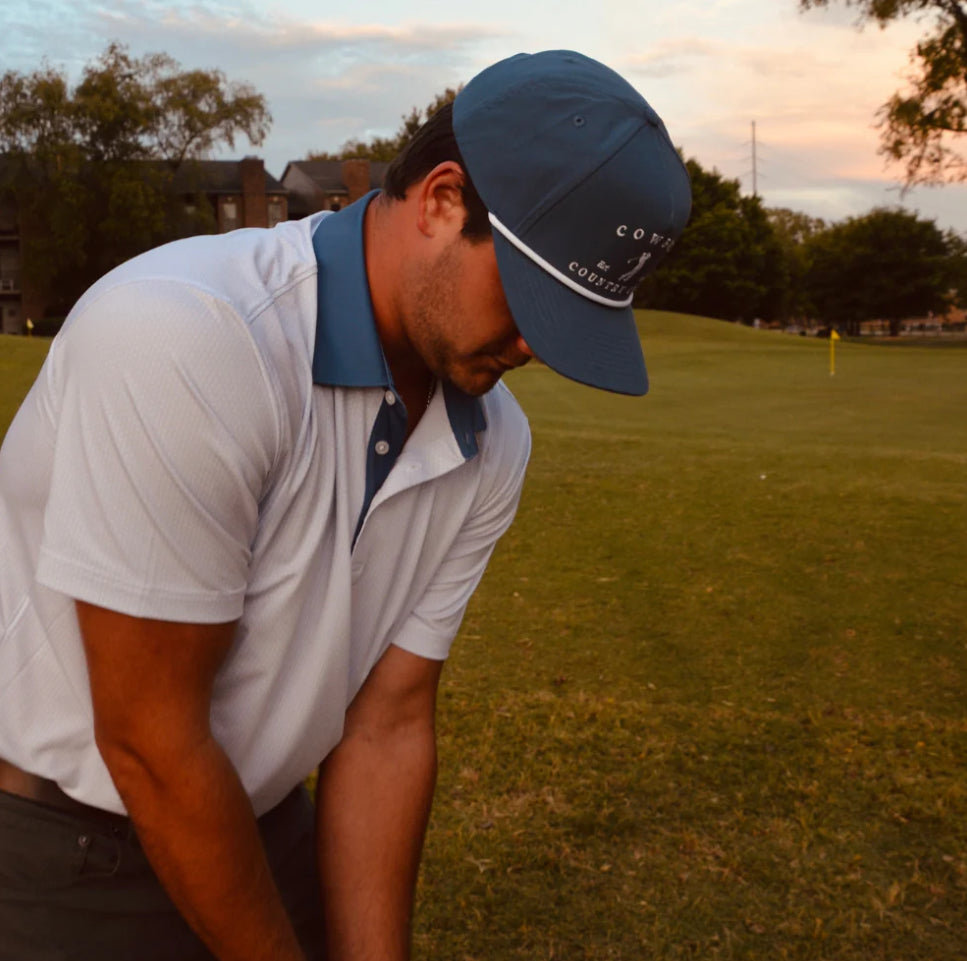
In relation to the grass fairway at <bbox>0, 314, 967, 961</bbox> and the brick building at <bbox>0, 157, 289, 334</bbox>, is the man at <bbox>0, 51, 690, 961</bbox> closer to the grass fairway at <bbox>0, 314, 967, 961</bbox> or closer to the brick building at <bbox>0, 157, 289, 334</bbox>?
the grass fairway at <bbox>0, 314, 967, 961</bbox>

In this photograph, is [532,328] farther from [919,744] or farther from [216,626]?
[919,744]

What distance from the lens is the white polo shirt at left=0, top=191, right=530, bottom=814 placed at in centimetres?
146

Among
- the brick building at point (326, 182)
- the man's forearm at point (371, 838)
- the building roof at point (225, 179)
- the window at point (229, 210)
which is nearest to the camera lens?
the man's forearm at point (371, 838)

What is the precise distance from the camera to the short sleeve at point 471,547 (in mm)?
2176

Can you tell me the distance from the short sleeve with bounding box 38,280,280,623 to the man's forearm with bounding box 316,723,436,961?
733mm

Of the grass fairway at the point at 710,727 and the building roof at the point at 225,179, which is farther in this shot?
the building roof at the point at 225,179

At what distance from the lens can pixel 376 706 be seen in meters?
2.21

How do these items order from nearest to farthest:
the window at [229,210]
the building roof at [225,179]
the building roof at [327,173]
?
the building roof at [225,179], the window at [229,210], the building roof at [327,173]

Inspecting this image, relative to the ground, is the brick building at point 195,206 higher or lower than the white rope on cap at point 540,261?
higher

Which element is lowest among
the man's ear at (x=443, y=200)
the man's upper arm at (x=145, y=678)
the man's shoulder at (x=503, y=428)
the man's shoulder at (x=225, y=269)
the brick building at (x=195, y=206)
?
the man's upper arm at (x=145, y=678)

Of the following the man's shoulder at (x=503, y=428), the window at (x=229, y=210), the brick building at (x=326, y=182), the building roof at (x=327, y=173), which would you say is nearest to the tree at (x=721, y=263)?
the brick building at (x=326, y=182)

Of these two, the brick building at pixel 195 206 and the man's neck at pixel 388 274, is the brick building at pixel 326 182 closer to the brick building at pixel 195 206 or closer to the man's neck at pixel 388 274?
the brick building at pixel 195 206

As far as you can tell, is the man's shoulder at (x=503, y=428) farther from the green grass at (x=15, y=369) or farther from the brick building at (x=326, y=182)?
the brick building at (x=326, y=182)

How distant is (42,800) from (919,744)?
342 centimetres
